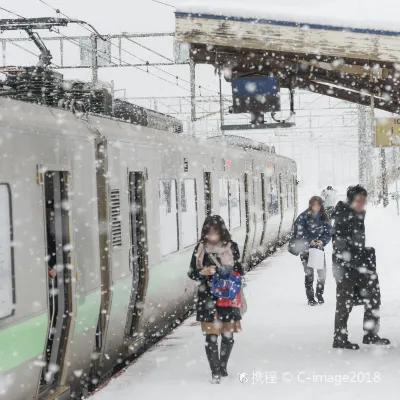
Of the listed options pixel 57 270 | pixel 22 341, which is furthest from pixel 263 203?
pixel 22 341

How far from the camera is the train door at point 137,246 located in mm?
7602

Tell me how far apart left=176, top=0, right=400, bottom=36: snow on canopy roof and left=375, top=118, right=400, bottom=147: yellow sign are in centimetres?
229

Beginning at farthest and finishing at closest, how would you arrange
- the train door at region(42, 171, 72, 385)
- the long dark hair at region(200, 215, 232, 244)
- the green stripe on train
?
the long dark hair at region(200, 215, 232, 244)
the train door at region(42, 171, 72, 385)
the green stripe on train

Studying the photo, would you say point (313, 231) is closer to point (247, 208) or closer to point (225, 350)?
point (225, 350)

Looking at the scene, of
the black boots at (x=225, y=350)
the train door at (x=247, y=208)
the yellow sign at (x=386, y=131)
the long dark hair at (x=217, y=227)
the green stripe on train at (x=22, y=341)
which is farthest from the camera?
the train door at (x=247, y=208)

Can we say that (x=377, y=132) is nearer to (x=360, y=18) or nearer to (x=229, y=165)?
(x=360, y=18)

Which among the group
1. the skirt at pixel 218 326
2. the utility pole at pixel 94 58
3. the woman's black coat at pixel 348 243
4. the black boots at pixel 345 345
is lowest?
the black boots at pixel 345 345

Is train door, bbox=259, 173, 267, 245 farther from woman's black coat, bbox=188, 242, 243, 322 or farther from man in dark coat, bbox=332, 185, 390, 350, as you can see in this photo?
woman's black coat, bbox=188, 242, 243, 322

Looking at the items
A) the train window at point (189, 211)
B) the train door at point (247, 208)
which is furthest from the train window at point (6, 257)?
the train door at point (247, 208)

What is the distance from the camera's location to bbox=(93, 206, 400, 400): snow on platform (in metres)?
6.29

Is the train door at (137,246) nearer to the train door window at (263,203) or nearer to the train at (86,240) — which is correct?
the train at (86,240)

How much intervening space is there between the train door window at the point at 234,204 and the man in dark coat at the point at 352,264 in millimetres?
5530

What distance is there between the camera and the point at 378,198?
46.8m

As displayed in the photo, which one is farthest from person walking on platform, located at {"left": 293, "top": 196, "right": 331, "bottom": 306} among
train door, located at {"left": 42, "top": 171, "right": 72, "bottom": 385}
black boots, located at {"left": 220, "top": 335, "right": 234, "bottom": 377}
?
train door, located at {"left": 42, "top": 171, "right": 72, "bottom": 385}
